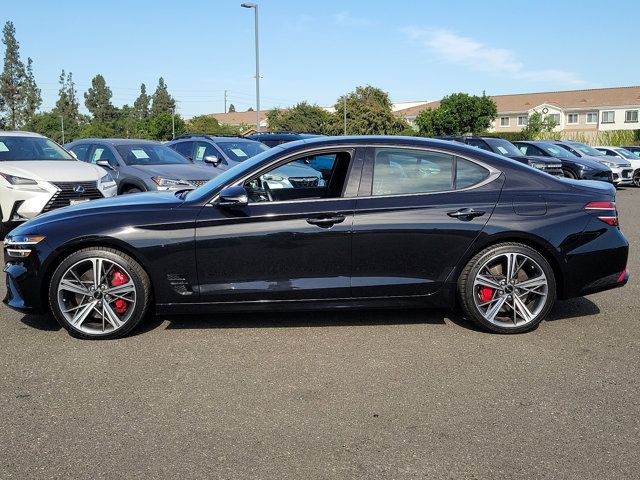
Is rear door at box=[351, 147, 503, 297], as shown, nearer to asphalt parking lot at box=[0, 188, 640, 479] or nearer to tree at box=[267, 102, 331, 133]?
asphalt parking lot at box=[0, 188, 640, 479]

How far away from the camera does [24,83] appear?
8862 cm

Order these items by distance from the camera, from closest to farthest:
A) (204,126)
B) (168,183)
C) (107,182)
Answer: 1. (107,182)
2. (168,183)
3. (204,126)

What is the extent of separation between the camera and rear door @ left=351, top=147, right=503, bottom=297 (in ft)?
16.1

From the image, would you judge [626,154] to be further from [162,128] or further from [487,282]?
[162,128]

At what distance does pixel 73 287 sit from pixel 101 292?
217 mm

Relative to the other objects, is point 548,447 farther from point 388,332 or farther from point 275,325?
point 275,325

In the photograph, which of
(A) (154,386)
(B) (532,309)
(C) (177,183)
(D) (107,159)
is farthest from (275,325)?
(D) (107,159)

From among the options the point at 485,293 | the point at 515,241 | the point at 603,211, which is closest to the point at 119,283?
the point at 485,293

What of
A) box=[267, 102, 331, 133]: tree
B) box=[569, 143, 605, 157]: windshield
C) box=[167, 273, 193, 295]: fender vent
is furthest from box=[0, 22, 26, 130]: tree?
box=[167, 273, 193, 295]: fender vent

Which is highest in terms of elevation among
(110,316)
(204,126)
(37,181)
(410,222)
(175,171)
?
(204,126)

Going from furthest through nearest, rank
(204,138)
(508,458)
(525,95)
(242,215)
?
(525,95), (204,138), (242,215), (508,458)

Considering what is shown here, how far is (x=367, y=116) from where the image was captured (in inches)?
3022

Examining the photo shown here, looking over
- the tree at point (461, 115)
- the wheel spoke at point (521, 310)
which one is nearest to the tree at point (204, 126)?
the tree at point (461, 115)

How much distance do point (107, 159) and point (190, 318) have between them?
722 centimetres
